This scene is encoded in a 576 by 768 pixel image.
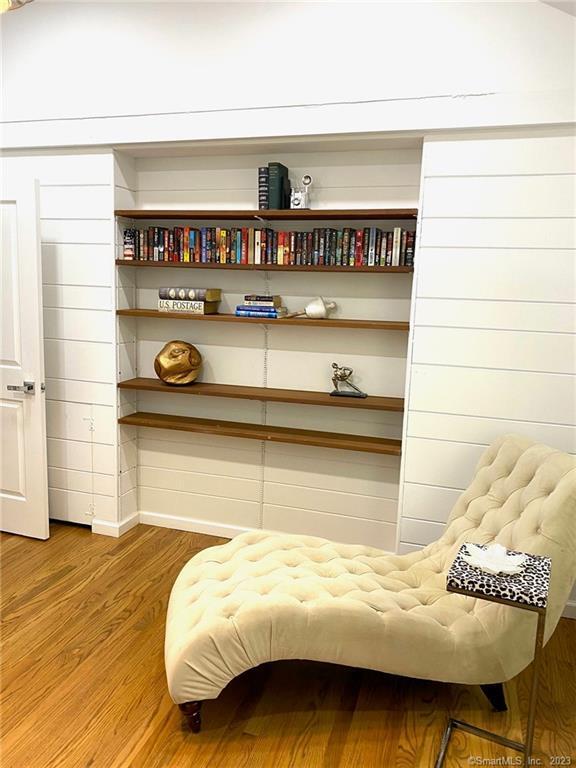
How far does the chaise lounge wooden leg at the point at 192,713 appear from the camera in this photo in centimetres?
203

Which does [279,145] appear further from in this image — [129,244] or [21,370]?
[21,370]

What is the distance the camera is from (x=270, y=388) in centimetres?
345

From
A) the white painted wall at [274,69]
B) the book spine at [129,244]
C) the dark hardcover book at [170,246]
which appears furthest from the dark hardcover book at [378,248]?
the book spine at [129,244]

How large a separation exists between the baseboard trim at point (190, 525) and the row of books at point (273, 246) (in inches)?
62.5

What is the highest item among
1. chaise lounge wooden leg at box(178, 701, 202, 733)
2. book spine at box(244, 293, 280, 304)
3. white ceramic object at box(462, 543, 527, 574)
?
book spine at box(244, 293, 280, 304)

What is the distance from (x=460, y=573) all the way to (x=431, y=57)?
224 cm

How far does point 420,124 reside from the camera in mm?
2697

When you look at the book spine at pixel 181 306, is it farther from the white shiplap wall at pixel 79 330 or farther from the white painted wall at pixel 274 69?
the white painted wall at pixel 274 69

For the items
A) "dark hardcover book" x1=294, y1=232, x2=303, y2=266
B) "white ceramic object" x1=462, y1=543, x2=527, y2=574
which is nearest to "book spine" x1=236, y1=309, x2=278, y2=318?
"dark hardcover book" x1=294, y1=232, x2=303, y2=266

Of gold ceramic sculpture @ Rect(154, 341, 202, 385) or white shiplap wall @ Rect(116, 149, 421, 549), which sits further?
gold ceramic sculpture @ Rect(154, 341, 202, 385)

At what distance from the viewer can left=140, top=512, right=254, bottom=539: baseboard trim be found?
361cm

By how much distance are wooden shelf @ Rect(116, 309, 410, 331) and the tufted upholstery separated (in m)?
1.05

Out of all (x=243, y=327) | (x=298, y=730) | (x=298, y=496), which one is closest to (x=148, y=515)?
(x=298, y=496)

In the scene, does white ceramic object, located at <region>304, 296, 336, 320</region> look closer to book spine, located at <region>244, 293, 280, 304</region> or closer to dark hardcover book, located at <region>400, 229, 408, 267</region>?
book spine, located at <region>244, 293, 280, 304</region>
